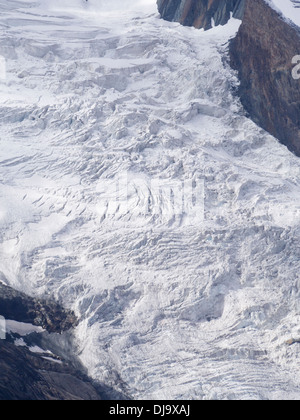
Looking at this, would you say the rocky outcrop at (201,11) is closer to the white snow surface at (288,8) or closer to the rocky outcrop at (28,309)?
the white snow surface at (288,8)

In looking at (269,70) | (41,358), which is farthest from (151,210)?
(269,70)

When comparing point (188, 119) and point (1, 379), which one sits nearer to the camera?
point (1, 379)

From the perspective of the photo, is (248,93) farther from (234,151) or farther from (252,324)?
(252,324)

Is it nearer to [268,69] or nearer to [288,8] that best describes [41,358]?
[268,69]

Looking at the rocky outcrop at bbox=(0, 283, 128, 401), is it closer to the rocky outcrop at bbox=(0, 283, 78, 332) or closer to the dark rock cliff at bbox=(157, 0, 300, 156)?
the rocky outcrop at bbox=(0, 283, 78, 332)

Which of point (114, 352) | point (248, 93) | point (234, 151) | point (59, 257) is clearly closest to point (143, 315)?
point (114, 352)

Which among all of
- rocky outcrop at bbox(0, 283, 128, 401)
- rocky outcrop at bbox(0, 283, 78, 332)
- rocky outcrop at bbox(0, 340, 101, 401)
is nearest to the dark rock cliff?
rocky outcrop at bbox(0, 283, 78, 332)

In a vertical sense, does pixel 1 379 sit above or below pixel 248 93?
below
